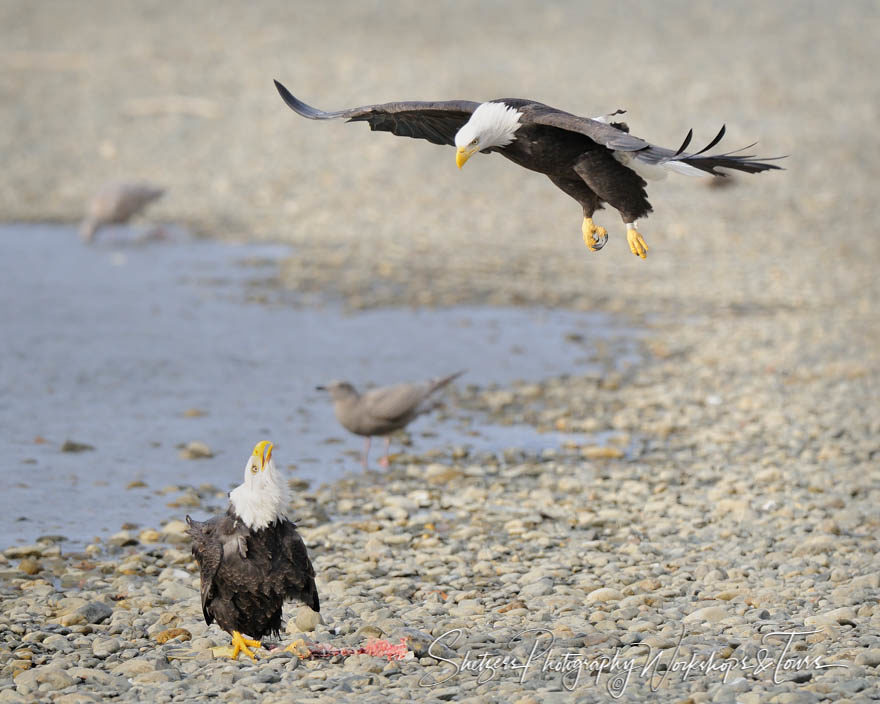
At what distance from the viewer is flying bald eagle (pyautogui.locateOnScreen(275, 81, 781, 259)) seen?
5.94 metres

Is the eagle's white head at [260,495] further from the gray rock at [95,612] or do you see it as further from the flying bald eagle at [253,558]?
the gray rock at [95,612]

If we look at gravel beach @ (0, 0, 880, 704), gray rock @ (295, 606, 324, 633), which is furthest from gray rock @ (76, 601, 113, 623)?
gray rock @ (295, 606, 324, 633)

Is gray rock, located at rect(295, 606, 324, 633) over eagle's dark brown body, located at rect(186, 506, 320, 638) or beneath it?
beneath

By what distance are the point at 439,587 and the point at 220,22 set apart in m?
24.0

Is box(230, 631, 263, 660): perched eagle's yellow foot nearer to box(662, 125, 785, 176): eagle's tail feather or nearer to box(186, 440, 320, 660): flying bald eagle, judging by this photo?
box(186, 440, 320, 660): flying bald eagle

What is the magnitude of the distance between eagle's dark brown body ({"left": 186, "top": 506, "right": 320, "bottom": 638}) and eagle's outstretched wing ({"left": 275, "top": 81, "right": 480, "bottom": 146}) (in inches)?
88.7

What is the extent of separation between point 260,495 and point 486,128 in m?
2.11

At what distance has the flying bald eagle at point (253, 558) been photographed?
543cm

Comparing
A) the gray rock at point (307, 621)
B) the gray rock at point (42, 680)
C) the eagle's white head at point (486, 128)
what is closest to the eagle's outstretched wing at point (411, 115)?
the eagle's white head at point (486, 128)

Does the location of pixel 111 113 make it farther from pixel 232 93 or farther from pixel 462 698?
pixel 462 698

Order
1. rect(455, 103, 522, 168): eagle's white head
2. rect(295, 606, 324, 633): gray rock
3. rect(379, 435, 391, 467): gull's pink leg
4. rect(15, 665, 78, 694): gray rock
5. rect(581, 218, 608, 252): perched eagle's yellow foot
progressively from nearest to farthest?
rect(15, 665, 78, 694): gray rock
rect(295, 606, 324, 633): gray rock
rect(455, 103, 522, 168): eagle's white head
rect(581, 218, 608, 252): perched eagle's yellow foot
rect(379, 435, 391, 467): gull's pink leg

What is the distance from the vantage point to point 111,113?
76.4 feet

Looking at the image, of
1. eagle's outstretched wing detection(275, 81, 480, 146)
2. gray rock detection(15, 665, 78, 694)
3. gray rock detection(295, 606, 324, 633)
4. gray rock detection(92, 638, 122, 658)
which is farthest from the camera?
eagle's outstretched wing detection(275, 81, 480, 146)

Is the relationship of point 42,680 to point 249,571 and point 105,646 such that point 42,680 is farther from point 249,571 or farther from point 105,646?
point 249,571
